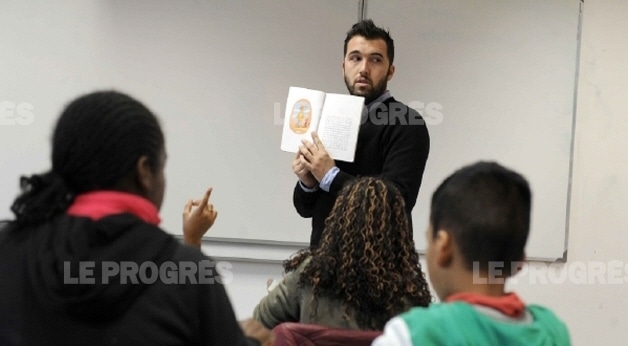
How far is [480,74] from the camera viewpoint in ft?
11.1

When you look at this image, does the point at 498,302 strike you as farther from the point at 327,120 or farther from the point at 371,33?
the point at 371,33

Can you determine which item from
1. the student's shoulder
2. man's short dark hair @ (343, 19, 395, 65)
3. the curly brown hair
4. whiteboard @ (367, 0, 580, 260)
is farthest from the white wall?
the student's shoulder

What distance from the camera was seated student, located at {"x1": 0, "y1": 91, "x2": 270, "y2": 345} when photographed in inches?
39.9

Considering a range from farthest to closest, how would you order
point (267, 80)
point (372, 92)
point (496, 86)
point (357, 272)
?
point (496, 86), point (267, 80), point (372, 92), point (357, 272)

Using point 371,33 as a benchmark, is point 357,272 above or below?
below

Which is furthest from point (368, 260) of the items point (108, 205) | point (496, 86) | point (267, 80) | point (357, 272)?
point (496, 86)

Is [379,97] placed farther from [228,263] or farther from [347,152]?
[228,263]

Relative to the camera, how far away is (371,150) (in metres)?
2.20

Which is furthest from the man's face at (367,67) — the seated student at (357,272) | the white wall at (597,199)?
the white wall at (597,199)

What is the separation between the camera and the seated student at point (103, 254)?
1.01m

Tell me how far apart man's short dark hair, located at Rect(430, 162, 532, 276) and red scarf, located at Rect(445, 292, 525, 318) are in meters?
0.05

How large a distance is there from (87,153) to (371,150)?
4.11 ft

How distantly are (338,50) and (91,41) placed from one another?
3.62ft

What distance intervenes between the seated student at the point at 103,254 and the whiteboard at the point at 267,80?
2022mm
